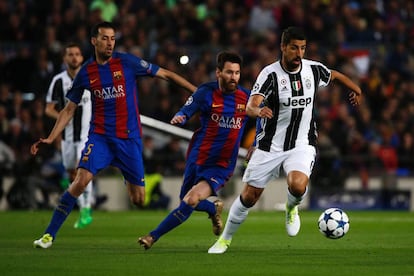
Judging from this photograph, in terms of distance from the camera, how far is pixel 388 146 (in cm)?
2338

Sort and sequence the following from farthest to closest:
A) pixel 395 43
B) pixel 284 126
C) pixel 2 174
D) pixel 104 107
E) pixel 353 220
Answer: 1. pixel 395 43
2. pixel 2 174
3. pixel 353 220
4. pixel 104 107
5. pixel 284 126

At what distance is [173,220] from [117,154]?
1476mm

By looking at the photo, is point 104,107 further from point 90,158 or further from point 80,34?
point 80,34

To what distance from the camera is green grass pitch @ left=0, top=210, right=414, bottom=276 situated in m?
9.99

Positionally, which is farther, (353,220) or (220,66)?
(353,220)

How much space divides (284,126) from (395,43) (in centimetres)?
1429

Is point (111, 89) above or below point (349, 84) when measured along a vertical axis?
below

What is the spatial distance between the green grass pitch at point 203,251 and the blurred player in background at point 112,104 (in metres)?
0.95

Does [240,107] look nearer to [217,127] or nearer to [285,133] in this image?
[217,127]

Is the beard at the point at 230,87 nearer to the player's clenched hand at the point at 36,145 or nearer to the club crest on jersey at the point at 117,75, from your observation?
the club crest on jersey at the point at 117,75

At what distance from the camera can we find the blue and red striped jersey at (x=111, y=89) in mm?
12680

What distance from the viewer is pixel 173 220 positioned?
1160cm

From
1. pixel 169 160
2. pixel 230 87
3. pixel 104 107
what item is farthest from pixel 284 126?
pixel 169 160

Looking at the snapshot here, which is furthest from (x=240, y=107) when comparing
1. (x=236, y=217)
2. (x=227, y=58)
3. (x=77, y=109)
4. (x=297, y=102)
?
(x=77, y=109)
